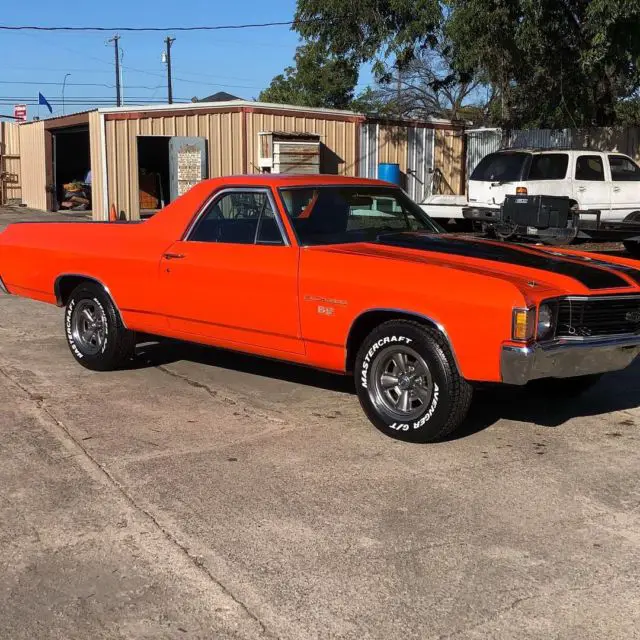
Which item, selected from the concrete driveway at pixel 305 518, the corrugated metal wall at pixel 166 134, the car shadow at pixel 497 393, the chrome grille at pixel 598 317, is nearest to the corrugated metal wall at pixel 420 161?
the corrugated metal wall at pixel 166 134

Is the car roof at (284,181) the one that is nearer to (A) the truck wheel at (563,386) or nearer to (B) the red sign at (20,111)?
(A) the truck wheel at (563,386)

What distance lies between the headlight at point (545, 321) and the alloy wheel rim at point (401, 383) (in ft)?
2.22

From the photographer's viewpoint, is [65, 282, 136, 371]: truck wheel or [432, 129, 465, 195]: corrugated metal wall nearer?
[65, 282, 136, 371]: truck wheel

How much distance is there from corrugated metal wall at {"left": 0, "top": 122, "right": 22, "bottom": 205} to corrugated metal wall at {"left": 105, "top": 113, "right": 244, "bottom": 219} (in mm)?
11795

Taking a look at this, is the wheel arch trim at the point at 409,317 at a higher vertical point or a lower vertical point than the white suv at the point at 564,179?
lower

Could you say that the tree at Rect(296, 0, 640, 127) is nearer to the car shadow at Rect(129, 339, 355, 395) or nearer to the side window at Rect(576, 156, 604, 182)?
the side window at Rect(576, 156, 604, 182)

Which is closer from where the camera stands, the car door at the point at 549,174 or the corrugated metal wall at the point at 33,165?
the car door at the point at 549,174

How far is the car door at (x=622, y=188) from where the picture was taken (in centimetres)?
1562

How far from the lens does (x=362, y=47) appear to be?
2084cm

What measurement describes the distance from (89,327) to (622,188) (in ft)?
38.9

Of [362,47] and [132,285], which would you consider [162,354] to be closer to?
[132,285]

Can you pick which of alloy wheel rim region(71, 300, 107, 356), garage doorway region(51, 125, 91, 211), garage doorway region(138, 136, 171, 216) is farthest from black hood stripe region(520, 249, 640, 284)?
garage doorway region(51, 125, 91, 211)

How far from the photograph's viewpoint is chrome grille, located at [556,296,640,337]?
15.7ft

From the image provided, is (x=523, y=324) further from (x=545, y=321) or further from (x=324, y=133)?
(x=324, y=133)
